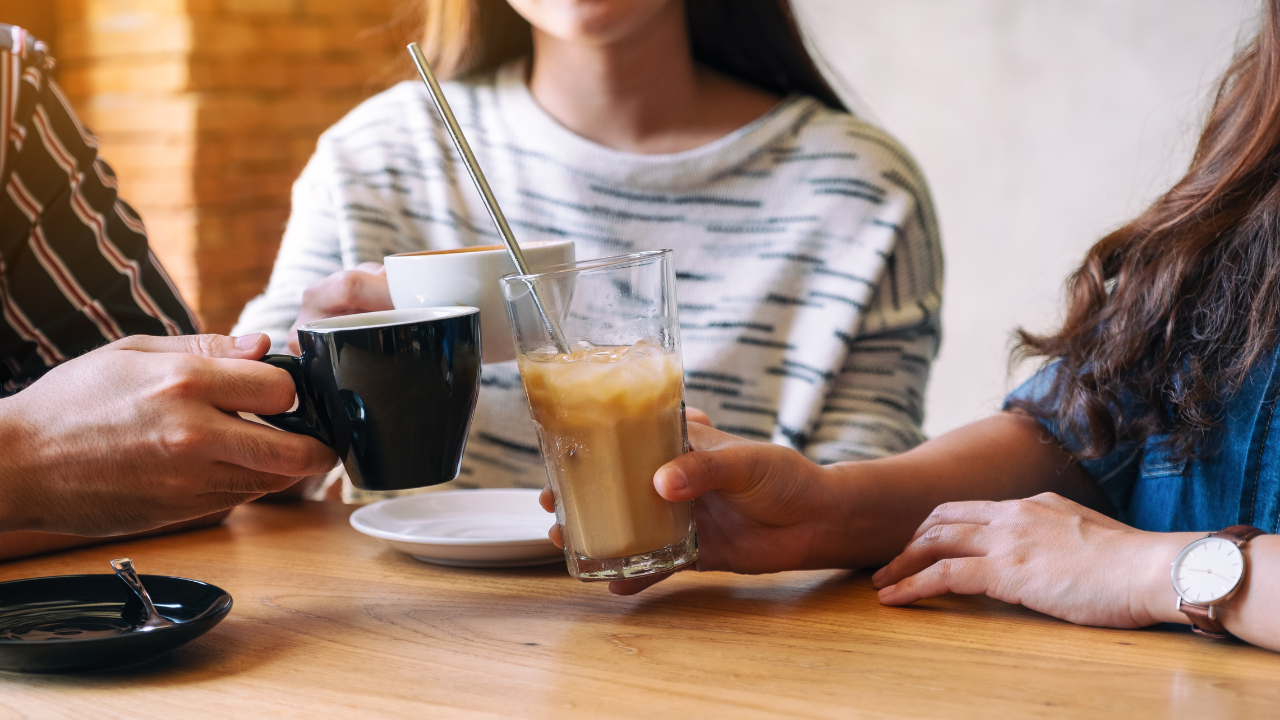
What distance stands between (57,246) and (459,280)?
0.79m

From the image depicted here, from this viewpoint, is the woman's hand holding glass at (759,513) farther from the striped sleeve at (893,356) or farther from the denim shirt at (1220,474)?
the striped sleeve at (893,356)

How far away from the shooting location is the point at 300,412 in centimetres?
69

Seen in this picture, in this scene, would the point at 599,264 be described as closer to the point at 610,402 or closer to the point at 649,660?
the point at 610,402

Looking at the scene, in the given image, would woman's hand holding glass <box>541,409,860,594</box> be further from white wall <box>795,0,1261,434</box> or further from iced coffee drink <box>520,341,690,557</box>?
white wall <box>795,0,1261,434</box>

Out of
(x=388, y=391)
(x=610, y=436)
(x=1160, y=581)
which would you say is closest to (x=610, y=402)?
(x=610, y=436)

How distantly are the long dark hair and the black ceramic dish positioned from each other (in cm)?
101

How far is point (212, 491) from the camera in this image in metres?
0.72

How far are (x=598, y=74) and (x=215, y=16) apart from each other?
1.88 metres

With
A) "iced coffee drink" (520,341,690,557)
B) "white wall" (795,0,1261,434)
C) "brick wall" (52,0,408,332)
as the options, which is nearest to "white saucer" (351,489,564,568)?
"iced coffee drink" (520,341,690,557)

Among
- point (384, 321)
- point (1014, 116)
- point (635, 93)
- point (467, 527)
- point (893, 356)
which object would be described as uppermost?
point (1014, 116)

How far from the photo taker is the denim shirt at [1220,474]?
866 mm

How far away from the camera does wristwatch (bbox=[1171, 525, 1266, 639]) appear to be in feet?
2.19

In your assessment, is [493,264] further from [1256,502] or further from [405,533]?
[1256,502]

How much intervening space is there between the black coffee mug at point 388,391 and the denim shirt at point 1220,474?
61 cm
